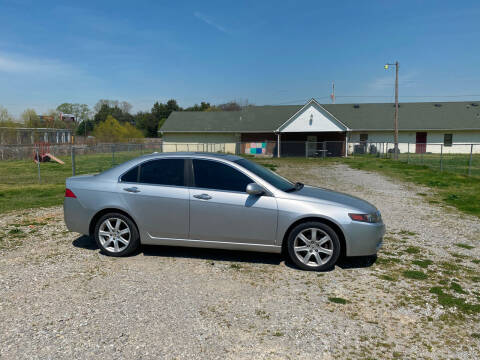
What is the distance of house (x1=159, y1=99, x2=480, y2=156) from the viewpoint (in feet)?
111

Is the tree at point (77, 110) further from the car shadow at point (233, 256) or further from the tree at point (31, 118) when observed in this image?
the car shadow at point (233, 256)

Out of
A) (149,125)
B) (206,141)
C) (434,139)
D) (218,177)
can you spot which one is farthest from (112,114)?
(218,177)

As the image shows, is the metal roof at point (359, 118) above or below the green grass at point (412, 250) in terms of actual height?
above

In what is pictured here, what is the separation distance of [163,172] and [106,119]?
7924cm

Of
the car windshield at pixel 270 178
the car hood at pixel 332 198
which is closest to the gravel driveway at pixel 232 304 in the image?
the car hood at pixel 332 198

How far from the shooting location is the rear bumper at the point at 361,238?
4.85 metres

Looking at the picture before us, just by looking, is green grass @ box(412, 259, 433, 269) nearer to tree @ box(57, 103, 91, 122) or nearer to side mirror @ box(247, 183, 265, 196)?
side mirror @ box(247, 183, 265, 196)

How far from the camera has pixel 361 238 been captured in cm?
487

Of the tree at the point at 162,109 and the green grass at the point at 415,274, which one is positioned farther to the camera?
the tree at the point at 162,109

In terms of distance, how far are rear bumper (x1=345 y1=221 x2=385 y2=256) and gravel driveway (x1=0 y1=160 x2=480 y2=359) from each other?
311mm

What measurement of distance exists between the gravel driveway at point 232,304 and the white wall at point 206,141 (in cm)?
3267

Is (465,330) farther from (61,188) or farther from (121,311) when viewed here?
(61,188)

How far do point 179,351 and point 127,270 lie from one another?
2148 millimetres

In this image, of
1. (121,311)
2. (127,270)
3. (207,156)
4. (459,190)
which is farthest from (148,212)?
(459,190)
